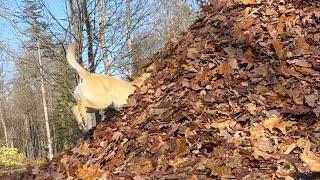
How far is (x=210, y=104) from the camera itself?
5.54 meters

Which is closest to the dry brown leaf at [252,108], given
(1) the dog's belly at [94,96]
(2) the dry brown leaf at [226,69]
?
(2) the dry brown leaf at [226,69]

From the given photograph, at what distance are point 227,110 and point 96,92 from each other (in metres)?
2.93

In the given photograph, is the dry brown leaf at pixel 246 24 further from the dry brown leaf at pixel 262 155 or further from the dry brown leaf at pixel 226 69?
the dry brown leaf at pixel 262 155

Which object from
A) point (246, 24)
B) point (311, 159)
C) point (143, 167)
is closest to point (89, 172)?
point (143, 167)

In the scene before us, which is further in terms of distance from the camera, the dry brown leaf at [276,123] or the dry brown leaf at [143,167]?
the dry brown leaf at [143,167]

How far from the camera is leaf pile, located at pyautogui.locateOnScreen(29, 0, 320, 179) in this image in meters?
4.46

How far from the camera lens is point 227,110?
17.3 feet

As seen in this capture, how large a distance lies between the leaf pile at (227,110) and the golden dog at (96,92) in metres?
0.28

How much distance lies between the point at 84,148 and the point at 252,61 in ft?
9.58

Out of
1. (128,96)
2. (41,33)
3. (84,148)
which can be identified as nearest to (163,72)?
(128,96)

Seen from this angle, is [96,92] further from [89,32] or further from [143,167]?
[143,167]

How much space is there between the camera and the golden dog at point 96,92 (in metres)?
7.43

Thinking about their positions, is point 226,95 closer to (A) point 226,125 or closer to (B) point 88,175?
(A) point 226,125

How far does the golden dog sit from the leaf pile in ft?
0.91
